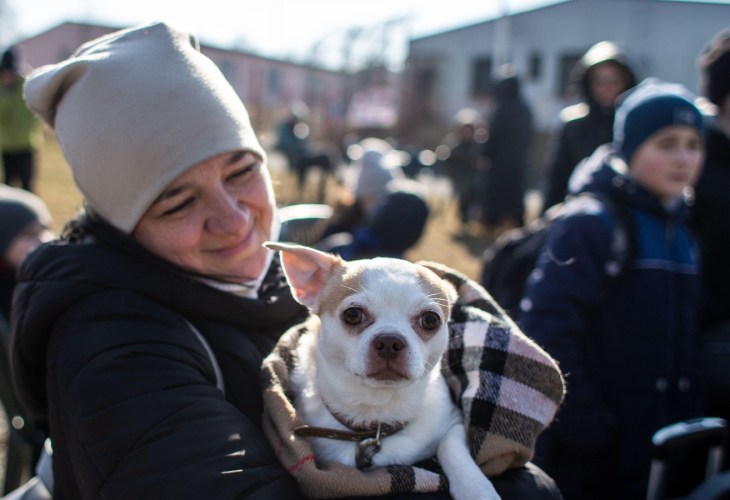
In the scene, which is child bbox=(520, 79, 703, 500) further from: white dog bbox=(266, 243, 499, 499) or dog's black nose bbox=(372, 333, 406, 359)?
dog's black nose bbox=(372, 333, 406, 359)

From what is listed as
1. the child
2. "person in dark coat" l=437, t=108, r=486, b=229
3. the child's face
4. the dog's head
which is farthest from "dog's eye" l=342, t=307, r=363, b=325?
"person in dark coat" l=437, t=108, r=486, b=229

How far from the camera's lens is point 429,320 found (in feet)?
5.04

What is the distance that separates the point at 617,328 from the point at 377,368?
1.11m

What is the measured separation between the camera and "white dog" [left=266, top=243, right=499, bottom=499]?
145 centimetres

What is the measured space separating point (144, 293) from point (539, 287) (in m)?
1.32

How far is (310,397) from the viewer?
1.59m

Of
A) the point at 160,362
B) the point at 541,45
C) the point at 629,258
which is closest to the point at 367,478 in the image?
the point at 160,362

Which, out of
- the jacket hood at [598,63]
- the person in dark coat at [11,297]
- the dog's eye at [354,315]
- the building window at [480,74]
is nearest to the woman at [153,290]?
the dog's eye at [354,315]

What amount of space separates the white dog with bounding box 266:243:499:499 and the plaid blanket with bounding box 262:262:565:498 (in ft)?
0.18

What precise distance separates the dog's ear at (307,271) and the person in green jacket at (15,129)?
7.64 m

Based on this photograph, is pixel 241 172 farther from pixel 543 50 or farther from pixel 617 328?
pixel 543 50

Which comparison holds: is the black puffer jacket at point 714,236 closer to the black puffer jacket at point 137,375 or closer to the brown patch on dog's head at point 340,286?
the brown patch on dog's head at point 340,286

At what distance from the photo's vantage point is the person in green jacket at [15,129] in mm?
8133

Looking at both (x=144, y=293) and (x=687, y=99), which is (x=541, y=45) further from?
(x=144, y=293)
